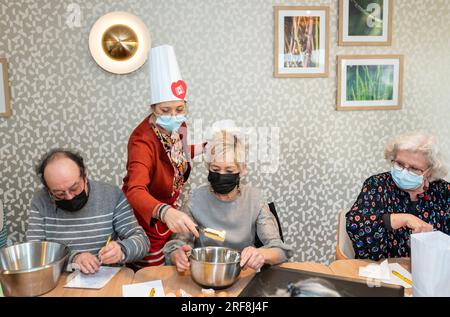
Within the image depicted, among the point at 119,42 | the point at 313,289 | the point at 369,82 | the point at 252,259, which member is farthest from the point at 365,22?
the point at 313,289

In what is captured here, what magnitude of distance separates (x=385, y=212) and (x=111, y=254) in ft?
4.12

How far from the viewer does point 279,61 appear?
9.37 feet

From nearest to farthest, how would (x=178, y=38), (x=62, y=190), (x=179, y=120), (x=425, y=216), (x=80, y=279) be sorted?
(x=80, y=279)
(x=62, y=190)
(x=425, y=216)
(x=179, y=120)
(x=178, y=38)

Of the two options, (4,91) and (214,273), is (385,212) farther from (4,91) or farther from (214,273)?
(4,91)

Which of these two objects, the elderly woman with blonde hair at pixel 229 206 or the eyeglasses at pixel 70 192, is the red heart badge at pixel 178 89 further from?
the eyeglasses at pixel 70 192

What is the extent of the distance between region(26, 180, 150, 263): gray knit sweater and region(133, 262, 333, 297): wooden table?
154 mm

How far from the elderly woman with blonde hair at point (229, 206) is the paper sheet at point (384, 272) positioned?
0.38 metres

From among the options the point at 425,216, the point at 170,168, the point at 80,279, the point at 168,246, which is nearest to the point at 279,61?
the point at 170,168

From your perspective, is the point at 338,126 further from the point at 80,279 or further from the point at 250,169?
the point at 80,279

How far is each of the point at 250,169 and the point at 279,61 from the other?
2.76ft

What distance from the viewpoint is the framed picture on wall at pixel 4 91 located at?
2688 millimetres

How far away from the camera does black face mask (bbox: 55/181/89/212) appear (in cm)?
166

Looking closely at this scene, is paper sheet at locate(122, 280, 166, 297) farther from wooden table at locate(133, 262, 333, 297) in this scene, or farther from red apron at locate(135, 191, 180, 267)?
red apron at locate(135, 191, 180, 267)

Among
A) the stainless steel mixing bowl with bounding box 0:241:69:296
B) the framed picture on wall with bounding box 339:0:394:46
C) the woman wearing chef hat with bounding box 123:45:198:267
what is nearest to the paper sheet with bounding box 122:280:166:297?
the stainless steel mixing bowl with bounding box 0:241:69:296
